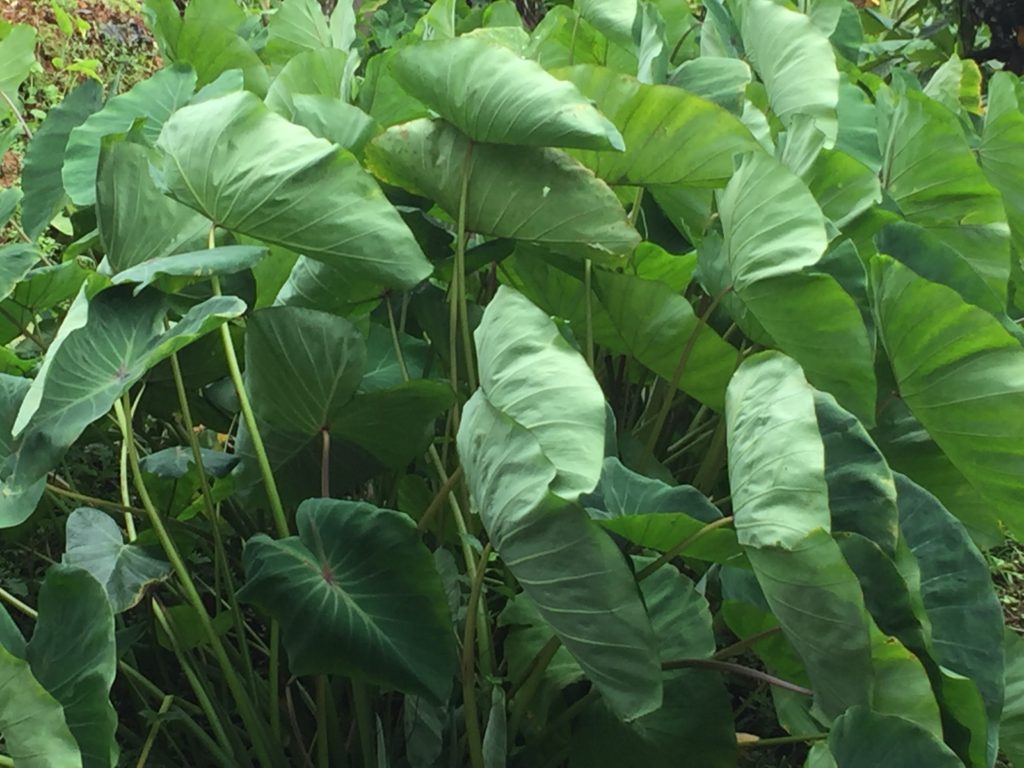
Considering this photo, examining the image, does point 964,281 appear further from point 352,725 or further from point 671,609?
point 352,725

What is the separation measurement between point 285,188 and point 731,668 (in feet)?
1.56

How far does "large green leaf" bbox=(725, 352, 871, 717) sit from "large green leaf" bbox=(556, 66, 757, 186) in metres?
0.33

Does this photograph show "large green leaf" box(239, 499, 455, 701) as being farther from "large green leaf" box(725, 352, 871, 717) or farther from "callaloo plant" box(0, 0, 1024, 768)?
"large green leaf" box(725, 352, 871, 717)

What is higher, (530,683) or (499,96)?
(499,96)

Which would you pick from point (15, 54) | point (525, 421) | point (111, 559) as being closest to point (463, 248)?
point (525, 421)

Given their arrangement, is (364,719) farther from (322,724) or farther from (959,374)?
(959,374)

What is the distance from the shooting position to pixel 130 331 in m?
0.78

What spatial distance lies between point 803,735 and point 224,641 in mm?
556

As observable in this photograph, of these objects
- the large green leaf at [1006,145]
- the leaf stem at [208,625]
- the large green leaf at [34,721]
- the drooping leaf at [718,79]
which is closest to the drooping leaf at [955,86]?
the large green leaf at [1006,145]

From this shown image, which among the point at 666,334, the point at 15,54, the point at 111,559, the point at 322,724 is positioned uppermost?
the point at 15,54

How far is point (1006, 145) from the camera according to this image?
1.29 m

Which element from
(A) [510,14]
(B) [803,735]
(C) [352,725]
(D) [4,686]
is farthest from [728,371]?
(A) [510,14]

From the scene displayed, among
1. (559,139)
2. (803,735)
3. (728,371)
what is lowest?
(803,735)

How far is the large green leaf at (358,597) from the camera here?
29.1 inches
